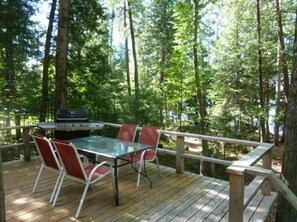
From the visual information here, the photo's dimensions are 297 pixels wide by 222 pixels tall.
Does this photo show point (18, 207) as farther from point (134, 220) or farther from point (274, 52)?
point (274, 52)

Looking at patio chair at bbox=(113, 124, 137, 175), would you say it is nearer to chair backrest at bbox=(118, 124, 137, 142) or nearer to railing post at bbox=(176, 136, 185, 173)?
chair backrest at bbox=(118, 124, 137, 142)

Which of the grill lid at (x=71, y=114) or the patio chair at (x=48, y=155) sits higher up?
the grill lid at (x=71, y=114)

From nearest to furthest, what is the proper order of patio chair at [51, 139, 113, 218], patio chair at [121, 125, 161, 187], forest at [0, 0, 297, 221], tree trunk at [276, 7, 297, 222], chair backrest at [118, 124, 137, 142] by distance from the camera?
tree trunk at [276, 7, 297, 222]
patio chair at [51, 139, 113, 218]
patio chair at [121, 125, 161, 187]
chair backrest at [118, 124, 137, 142]
forest at [0, 0, 297, 221]

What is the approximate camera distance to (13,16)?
766 centimetres

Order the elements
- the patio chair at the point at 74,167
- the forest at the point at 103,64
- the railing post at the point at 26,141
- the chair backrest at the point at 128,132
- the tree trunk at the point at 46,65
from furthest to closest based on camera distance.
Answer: the tree trunk at the point at 46,65
the forest at the point at 103,64
the railing post at the point at 26,141
the chair backrest at the point at 128,132
the patio chair at the point at 74,167

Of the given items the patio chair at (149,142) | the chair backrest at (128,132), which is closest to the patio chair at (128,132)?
the chair backrest at (128,132)

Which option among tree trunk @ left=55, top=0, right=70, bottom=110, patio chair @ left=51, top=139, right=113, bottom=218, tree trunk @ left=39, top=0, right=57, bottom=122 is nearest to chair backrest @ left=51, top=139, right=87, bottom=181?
patio chair @ left=51, top=139, right=113, bottom=218

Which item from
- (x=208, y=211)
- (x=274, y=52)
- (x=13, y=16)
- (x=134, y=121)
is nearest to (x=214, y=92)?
(x=274, y=52)

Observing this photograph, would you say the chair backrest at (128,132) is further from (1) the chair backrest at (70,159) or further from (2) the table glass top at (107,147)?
(1) the chair backrest at (70,159)

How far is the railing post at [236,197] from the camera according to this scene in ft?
7.17

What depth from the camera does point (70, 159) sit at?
127 inches

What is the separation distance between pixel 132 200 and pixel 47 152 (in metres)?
1.33

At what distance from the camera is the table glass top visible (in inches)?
141

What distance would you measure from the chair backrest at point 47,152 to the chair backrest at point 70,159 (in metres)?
0.22
